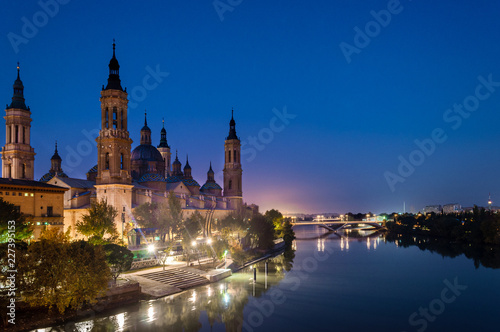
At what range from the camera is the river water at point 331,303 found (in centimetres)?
3278

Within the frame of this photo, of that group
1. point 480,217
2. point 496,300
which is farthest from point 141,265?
point 480,217

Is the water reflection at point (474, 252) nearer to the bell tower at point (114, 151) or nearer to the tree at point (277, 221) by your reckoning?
the tree at point (277, 221)

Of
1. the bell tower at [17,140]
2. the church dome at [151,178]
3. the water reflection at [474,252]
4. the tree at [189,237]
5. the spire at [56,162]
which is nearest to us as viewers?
the tree at [189,237]

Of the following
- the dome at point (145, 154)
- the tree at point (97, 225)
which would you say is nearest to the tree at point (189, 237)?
the tree at point (97, 225)

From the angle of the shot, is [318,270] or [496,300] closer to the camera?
[496,300]

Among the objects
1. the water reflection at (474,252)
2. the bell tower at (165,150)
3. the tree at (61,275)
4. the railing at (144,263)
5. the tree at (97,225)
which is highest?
the bell tower at (165,150)

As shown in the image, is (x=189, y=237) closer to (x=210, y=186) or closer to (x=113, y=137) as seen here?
(x=113, y=137)

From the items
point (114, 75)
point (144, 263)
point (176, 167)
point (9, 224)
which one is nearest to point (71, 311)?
point (9, 224)

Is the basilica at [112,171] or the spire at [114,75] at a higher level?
the spire at [114,75]

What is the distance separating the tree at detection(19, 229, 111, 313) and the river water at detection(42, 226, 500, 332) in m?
2.42

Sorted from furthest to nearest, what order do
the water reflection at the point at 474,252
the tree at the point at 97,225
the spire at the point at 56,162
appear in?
the spire at the point at 56,162, the water reflection at the point at 474,252, the tree at the point at 97,225

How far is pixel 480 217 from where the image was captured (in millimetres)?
100375

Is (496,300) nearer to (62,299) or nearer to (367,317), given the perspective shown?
(367,317)

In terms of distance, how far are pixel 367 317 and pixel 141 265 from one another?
1077 inches
